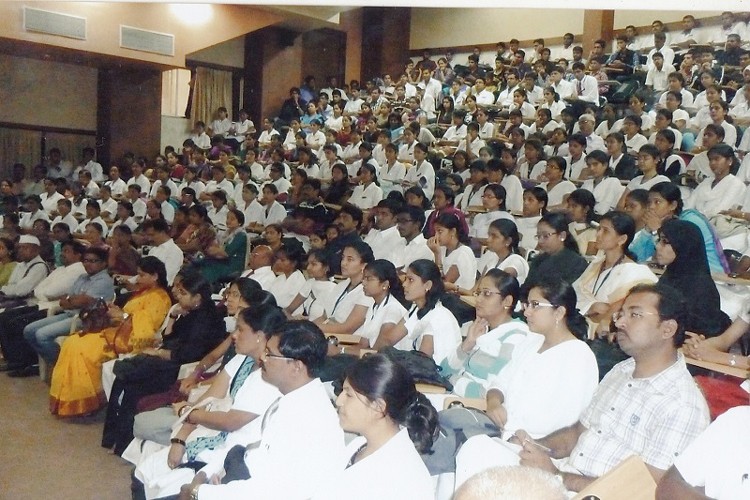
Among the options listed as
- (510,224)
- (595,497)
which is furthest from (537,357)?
(510,224)

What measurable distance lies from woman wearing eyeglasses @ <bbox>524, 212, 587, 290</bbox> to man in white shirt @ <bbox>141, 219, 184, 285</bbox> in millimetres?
3032

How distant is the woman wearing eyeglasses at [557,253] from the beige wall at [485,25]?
728 cm

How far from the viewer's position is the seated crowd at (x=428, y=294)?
2047 millimetres

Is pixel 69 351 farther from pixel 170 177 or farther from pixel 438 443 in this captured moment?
pixel 170 177

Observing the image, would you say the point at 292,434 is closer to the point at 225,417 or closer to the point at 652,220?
the point at 225,417

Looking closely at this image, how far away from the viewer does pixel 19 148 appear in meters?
9.31

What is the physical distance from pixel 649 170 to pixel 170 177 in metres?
5.82

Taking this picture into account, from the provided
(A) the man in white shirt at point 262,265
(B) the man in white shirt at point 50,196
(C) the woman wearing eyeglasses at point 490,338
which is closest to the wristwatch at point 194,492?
(C) the woman wearing eyeglasses at point 490,338

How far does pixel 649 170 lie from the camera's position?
5.48 meters

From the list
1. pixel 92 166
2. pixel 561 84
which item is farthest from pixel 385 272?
pixel 92 166

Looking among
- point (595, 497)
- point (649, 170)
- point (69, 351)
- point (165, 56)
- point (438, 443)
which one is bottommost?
point (69, 351)

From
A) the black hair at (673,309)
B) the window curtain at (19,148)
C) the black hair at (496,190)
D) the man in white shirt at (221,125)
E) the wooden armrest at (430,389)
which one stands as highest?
the man in white shirt at (221,125)

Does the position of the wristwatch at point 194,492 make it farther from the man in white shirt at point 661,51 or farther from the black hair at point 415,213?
the man in white shirt at point 661,51

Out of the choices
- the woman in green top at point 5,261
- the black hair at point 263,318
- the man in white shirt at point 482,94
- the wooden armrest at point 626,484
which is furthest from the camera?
the man in white shirt at point 482,94
